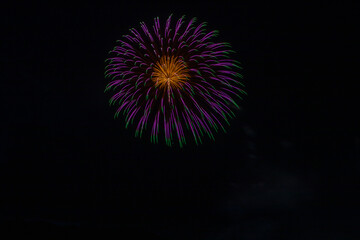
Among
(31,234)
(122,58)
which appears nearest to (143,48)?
(122,58)

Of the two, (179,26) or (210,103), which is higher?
(179,26)

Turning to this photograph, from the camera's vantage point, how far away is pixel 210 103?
2586 centimetres

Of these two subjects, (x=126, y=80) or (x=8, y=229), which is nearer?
(x=126, y=80)

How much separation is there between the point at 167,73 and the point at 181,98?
104 inches

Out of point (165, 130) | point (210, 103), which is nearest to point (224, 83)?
point (210, 103)

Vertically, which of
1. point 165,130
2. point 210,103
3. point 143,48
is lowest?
point 165,130

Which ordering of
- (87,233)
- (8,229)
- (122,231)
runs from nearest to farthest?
(8,229) < (87,233) < (122,231)

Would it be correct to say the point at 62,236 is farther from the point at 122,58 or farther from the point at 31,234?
the point at 122,58


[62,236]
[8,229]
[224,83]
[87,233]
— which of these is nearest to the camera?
[224,83]

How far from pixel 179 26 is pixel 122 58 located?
20.6ft

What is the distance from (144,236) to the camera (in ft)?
630

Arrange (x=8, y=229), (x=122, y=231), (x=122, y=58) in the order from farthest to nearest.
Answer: (x=122, y=231)
(x=8, y=229)
(x=122, y=58)

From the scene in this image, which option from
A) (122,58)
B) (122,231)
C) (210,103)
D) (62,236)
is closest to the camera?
(210,103)

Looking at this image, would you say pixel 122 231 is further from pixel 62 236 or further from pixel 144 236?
pixel 62 236
